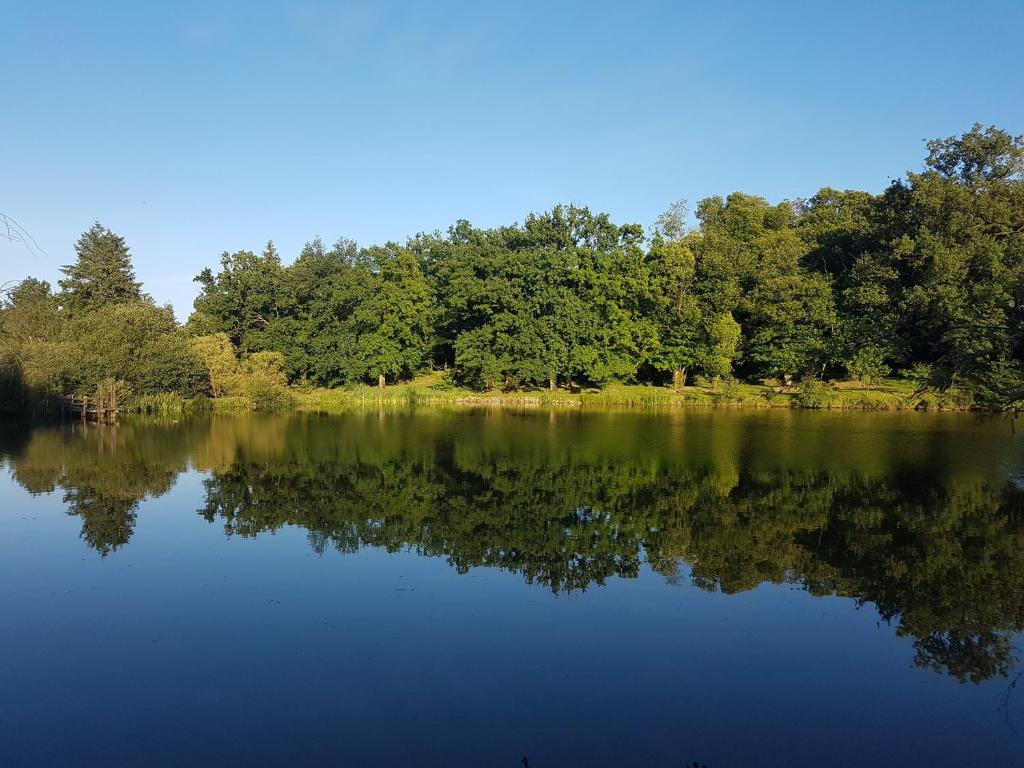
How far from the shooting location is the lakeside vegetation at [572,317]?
45344mm

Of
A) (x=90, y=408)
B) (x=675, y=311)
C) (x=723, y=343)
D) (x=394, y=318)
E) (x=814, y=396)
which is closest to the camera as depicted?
(x=90, y=408)

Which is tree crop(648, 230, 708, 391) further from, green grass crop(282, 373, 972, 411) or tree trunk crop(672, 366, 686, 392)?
green grass crop(282, 373, 972, 411)

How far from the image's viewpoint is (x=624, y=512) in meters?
18.3

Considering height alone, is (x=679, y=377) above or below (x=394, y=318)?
below

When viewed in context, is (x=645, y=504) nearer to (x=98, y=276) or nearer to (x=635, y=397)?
A: (x=635, y=397)

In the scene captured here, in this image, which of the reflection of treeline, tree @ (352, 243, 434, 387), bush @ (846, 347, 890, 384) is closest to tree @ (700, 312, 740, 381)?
bush @ (846, 347, 890, 384)

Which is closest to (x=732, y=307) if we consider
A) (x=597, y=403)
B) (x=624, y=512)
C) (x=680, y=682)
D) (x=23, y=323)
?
(x=597, y=403)

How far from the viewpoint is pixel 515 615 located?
452 inches

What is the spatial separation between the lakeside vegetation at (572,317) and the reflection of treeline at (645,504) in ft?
48.9

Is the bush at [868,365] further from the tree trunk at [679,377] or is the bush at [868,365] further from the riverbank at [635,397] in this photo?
the tree trunk at [679,377]

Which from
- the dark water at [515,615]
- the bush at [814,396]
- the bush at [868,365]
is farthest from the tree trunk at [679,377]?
the dark water at [515,615]

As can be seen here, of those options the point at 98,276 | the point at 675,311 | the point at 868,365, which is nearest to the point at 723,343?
the point at 675,311

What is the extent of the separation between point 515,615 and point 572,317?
44187 millimetres

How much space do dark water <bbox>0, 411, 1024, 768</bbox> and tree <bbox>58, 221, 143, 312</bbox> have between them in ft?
169
